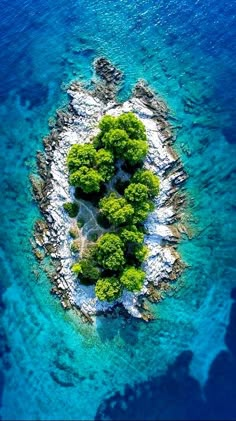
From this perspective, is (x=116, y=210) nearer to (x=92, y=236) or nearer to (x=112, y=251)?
(x=112, y=251)

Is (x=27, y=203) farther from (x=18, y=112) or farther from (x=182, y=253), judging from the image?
(x=182, y=253)

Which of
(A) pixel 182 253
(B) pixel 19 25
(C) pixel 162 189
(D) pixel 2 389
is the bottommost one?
(D) pixel 2 389

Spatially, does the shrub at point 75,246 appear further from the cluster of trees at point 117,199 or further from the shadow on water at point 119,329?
the shadow on water at point 119,329

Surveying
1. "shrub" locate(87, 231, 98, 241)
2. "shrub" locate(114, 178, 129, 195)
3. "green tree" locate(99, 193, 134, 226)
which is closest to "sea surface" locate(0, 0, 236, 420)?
"shrub" locate(87, 231, 98, 241)

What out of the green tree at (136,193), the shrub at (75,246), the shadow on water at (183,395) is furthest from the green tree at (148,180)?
the shadow on water at (183,395)

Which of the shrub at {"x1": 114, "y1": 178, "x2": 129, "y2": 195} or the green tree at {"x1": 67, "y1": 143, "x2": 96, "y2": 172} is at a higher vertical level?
the green tree at {"x1": 67, "y1": 143, "x2": 96, "y2": 172}

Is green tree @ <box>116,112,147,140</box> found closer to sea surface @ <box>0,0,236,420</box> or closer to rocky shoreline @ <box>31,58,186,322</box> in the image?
rocky shoreline @ <box>31,58,186,322</box>

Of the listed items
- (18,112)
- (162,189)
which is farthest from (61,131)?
(162,189)
